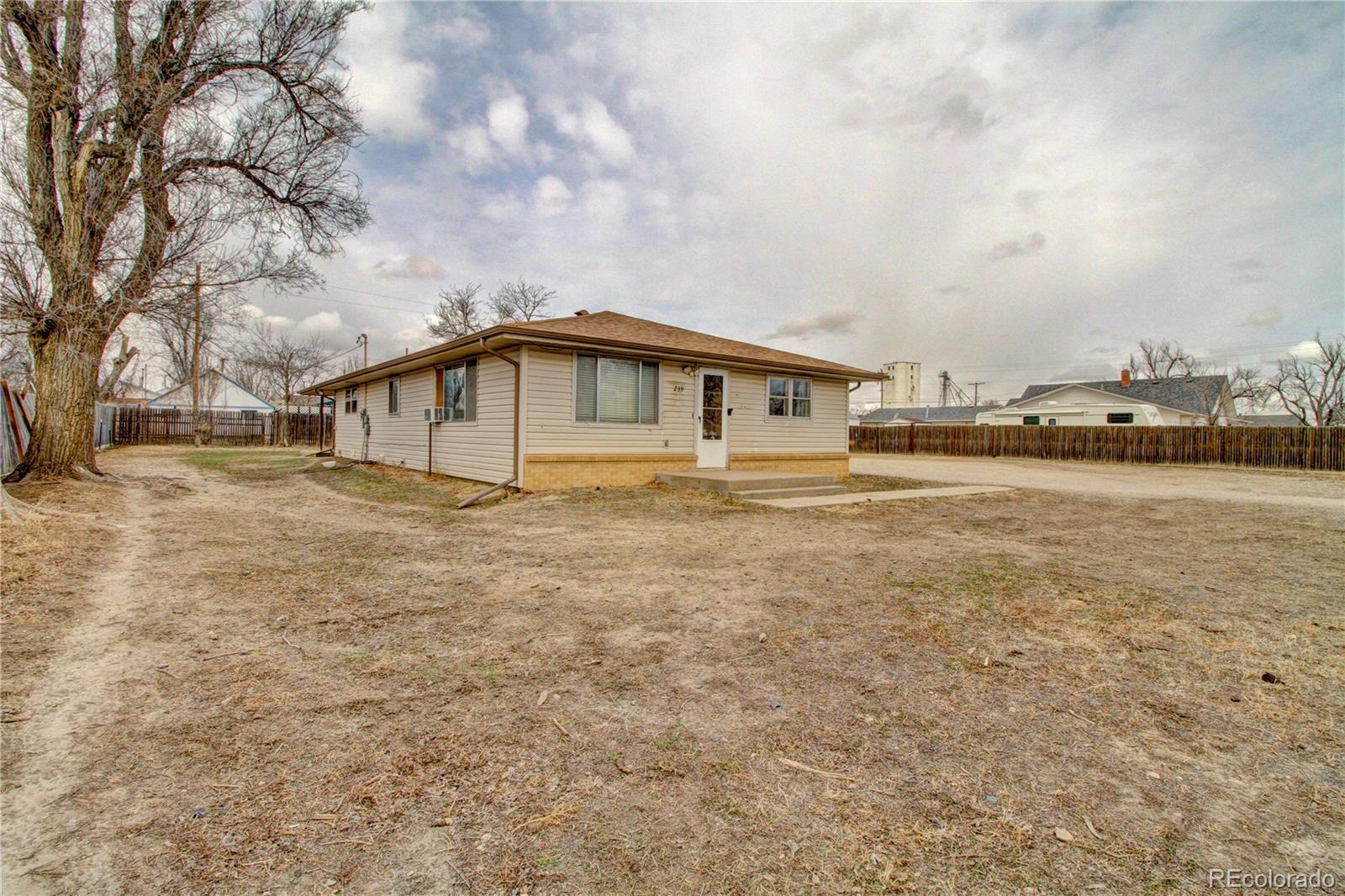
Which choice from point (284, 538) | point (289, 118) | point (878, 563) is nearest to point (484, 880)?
point (878, 563)

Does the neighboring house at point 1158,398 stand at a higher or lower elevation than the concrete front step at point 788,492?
higher

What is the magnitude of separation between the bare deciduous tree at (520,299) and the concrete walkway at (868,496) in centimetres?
2431

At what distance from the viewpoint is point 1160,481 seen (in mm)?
14867

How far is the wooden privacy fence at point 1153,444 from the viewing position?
1908 cm

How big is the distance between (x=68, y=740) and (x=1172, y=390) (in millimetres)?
43400

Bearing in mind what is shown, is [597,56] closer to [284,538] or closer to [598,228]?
[598,228]

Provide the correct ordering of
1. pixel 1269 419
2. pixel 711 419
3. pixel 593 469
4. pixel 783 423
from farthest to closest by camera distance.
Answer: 1. pixel 1269 419
2. pixel 783 423
3. pixel 711 419
4. pixel 593 469

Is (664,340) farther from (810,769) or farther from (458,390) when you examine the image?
(810,769)

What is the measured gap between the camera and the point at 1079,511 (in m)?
9.05

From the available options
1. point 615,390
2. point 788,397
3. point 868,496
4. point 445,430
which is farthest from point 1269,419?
point 445,430

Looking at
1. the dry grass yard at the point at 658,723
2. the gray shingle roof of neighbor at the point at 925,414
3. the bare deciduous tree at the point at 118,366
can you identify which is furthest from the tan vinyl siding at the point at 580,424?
the gray shingle roof of neighbor at the point at 925,414

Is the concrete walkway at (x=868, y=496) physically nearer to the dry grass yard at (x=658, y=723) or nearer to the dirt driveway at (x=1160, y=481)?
the dirt driveway at (x=1160, y=481)

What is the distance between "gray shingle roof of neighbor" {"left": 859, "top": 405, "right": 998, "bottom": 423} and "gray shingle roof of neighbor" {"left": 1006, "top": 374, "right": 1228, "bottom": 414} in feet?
43.2

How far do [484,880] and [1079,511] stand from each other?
10.0 m
